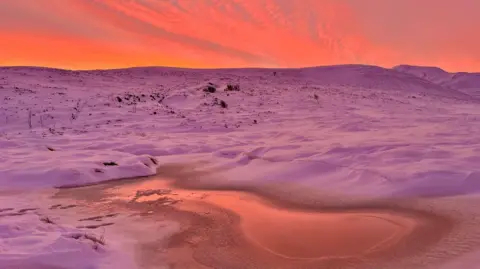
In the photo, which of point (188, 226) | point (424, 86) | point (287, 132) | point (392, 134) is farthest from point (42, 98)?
point (424, 86)

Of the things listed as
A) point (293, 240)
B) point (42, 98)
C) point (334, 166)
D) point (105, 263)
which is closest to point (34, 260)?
point (105, 263)

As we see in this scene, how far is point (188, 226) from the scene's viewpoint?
4727 millimetres

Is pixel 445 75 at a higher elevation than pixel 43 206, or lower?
higher

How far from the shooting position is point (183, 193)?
20.4 ft

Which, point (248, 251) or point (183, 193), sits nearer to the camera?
point (248, 251)

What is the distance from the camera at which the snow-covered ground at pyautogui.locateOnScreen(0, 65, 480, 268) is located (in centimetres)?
548

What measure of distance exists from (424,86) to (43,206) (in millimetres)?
34393

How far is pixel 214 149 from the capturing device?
32.5 feet

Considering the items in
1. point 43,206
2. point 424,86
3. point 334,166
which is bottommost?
point 43,206

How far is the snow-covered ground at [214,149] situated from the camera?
548 centimetres

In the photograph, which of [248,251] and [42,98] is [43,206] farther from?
[42,98]

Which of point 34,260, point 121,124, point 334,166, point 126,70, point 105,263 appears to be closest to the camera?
point 34,260

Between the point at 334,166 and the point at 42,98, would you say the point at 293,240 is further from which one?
the point at 42,98

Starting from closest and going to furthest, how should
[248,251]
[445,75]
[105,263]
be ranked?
[105,263] < [248,251] < [445,75]
